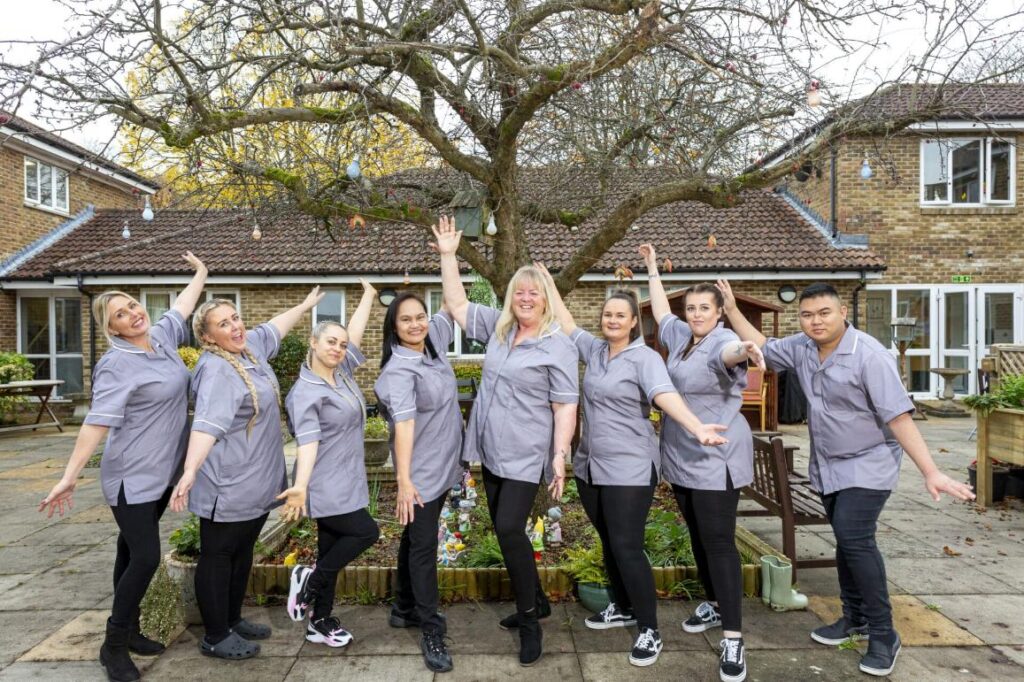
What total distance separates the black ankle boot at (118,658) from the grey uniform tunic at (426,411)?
155cm

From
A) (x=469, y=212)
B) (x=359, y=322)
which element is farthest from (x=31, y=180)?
(x=359, y=322)

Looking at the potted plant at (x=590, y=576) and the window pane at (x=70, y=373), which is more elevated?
the window pane at (x=70, y=373)

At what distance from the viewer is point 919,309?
48.1 feet

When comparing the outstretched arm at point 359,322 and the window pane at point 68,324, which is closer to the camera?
the outstretched arm at point 359,322

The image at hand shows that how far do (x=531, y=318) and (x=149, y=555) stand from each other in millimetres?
2188

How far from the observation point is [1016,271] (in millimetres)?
14484

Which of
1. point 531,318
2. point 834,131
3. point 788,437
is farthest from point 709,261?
point 531,318

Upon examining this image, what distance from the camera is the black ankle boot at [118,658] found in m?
3.28

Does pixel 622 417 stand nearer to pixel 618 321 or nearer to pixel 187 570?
pixel 618 321

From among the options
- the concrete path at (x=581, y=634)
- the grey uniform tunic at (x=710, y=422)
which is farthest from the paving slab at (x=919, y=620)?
the grey uniform tunic at (x=710, y=422)

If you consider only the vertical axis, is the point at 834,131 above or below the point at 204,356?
above

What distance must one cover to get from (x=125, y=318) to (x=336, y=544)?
1522 millimetres

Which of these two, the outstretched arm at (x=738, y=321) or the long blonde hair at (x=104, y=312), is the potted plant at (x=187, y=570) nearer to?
the long blonde hair at (x=104, y=312)

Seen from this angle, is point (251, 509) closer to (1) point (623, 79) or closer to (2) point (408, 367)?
(2) point (408, 367)
